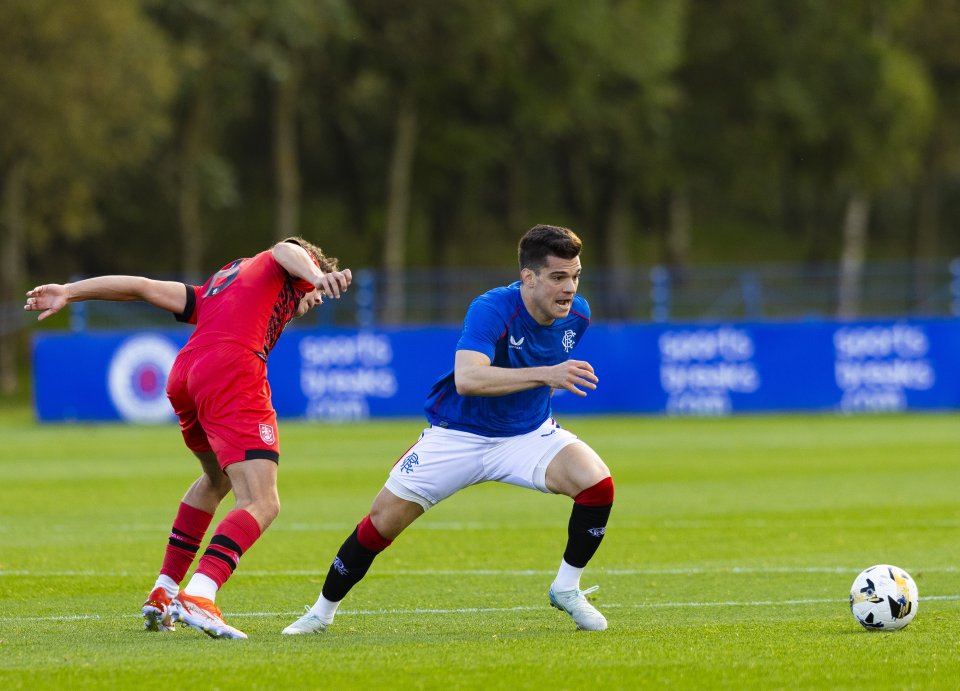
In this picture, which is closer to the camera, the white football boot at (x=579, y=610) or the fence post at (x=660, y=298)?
the white football boot at (x=579, y=610)

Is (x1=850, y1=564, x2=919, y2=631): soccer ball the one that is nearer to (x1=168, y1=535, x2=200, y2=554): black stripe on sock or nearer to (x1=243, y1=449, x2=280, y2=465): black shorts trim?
(x1=243, y1=449, x2=280, y2=465): black shorts trim

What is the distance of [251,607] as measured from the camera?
29.3ft

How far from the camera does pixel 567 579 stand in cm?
794

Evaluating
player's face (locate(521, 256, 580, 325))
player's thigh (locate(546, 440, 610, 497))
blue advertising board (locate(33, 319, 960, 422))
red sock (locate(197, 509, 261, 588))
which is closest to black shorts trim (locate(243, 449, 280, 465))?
red sock (locate(197, 509, 261, 588))

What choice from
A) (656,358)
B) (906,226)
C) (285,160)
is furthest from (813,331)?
(906,226)

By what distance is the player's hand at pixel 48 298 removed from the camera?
7809 millimetres

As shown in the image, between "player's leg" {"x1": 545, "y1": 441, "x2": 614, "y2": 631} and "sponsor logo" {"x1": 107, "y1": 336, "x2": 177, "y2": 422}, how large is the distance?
21444mm

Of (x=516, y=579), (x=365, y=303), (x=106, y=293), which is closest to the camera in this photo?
(x=106, y=293)

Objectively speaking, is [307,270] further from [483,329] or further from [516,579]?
[516,579]

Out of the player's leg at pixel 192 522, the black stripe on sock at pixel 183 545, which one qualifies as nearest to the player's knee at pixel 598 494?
the player's leg at pixel 192 522

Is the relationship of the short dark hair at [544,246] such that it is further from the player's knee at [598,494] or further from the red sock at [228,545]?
the red sock at [228,545]

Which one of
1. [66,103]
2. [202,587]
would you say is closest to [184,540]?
[202,587]

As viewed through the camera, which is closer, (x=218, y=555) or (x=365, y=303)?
(x=218, y=555)

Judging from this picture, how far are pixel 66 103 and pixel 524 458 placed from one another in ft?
Answer: 113
